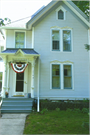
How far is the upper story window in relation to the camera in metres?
11.0

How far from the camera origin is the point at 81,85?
421 inches

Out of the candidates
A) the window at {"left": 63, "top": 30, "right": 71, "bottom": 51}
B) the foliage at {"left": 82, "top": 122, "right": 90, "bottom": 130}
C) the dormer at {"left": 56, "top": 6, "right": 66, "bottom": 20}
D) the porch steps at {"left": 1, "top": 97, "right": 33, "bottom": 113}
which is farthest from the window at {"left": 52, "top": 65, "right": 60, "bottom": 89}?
the foliage at {"left": 82, "top": 122, "right": 90, "bottom": 130}

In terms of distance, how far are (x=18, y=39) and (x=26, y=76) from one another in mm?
3214

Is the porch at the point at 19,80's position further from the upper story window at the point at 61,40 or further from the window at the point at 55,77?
the upper story window at the point at 61,40

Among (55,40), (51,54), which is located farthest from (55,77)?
(55,40)

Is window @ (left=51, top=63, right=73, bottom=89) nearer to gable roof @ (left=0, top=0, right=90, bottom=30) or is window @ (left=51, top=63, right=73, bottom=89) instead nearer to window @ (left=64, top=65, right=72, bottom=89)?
window @ (left=64, top=65, right=72, bottom=89)

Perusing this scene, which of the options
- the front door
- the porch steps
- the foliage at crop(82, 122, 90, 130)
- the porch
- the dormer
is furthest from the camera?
the dormer

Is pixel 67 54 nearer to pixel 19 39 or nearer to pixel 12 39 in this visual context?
pixel 19 39

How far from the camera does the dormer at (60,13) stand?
1127cm

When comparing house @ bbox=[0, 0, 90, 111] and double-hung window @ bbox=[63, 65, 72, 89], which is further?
double-hung window @ bbox=[63, 65, 72, 89]

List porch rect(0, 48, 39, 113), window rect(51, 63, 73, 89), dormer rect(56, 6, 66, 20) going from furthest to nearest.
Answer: dormer rect(56, 6, 66, 20)
window rect(51, 63, 73, 89)
porch rect(0, 48, 39, 113)

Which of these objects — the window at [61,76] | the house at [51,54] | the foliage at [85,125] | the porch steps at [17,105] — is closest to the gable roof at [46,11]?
the house at [51,54]

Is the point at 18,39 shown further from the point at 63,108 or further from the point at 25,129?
the point at 25,129

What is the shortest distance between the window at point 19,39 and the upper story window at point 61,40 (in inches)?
97.0
